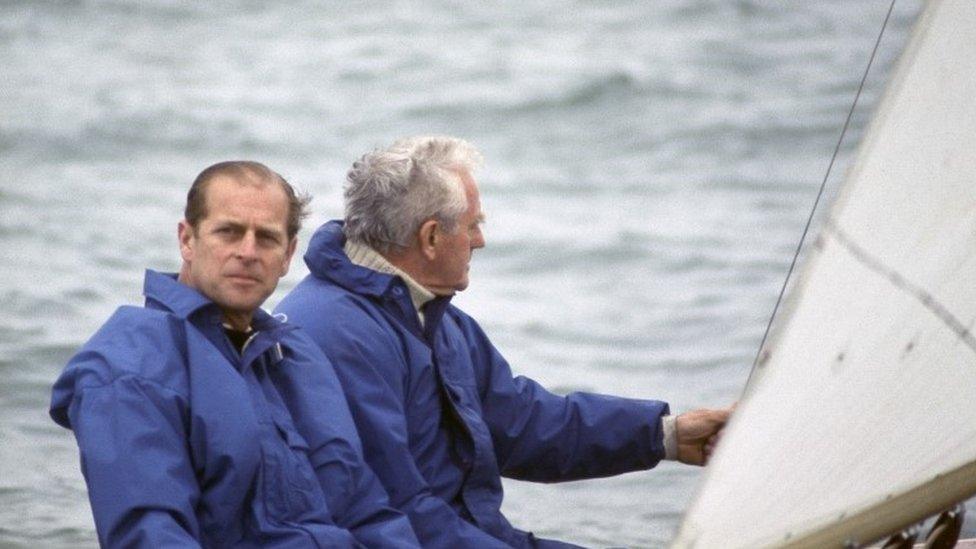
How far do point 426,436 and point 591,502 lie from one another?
3945 mm

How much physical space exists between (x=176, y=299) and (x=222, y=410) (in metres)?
0.23

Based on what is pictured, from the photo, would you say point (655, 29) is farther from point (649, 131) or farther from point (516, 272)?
point (516, 272)

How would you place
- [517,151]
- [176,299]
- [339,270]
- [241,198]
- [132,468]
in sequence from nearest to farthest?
[132,468] → [176,299] → [241,198] → [339,270] → [517,151]

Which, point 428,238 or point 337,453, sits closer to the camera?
point 337,453

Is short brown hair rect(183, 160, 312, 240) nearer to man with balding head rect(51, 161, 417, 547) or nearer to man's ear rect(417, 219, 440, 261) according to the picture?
man with balding head rect(51, 161, 417, 547)

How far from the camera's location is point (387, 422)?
412cm

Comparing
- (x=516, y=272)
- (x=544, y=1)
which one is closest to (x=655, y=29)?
(x=544, y=1)

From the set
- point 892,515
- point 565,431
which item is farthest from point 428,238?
A: point 892,515

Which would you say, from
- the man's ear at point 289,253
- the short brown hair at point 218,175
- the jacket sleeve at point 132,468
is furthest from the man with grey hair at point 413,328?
the jacket sleeve at point 132,468

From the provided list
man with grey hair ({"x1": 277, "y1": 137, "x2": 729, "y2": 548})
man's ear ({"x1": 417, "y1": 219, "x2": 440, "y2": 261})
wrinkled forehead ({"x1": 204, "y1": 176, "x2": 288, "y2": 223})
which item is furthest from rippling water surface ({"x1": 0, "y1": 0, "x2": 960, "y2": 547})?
wrinkled forehead ({"x1": 204, "y1": 176, "x2": 288, "y2": 223})

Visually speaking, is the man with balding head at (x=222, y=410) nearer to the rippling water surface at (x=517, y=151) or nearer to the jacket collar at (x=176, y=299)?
the jacket collar at (x=176, y=299)

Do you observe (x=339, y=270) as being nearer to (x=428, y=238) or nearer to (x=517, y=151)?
(x=428, y=238)

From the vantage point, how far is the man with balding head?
3463 mm

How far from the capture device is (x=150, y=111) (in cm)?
1722
